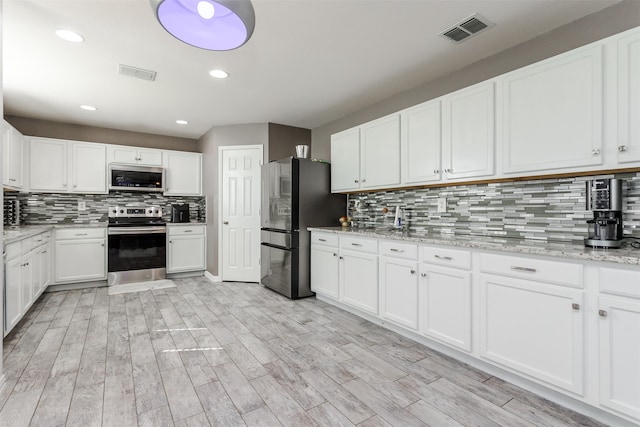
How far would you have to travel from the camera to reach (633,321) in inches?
58.2

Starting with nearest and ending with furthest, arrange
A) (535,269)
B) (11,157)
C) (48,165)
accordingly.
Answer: (535,269) < (11,157) < (48,165)

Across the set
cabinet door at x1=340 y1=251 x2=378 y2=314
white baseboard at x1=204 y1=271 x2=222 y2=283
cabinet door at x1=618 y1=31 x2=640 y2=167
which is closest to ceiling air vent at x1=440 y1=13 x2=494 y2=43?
cabinet door at x1=618 y1=31 x2=640 y2=167

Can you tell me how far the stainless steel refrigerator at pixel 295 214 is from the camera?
380 cm

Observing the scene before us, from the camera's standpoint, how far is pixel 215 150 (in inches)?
191

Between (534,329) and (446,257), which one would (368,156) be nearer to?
(446,257)

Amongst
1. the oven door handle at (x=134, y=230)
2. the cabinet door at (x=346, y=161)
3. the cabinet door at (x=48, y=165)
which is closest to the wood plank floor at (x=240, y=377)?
the oven door handle at (x=134, y=230)

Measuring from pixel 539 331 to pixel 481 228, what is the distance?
1.05m

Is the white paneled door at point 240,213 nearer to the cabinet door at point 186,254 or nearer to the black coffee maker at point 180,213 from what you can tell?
the cabinet door at point 186,254

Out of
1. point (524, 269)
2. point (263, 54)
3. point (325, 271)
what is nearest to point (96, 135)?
point (263, 54)

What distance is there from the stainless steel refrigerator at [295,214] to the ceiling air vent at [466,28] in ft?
6.60

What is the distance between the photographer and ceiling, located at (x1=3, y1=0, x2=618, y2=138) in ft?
6.84

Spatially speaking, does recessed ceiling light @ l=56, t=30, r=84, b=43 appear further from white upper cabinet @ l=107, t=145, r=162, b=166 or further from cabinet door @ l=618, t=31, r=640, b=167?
cabinet door @ l=618, t=31, r=640, b=167

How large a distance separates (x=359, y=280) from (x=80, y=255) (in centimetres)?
394

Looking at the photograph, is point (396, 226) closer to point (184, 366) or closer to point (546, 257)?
point (546, 257)
